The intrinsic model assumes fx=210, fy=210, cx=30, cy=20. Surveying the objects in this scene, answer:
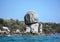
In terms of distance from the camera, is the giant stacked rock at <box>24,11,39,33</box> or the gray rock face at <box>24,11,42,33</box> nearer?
the giant stacked rock at <box>24,11,39,33</box>

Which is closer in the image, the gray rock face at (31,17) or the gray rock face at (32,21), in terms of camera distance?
the gray rock face at (32,21)

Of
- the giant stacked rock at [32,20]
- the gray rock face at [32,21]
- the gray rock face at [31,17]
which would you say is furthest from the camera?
the gray rock face at [31,17]

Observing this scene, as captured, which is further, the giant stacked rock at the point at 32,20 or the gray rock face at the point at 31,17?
the gray rock face at the point at 31,17

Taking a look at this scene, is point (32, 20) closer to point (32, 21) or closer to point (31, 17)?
point (32, 21)

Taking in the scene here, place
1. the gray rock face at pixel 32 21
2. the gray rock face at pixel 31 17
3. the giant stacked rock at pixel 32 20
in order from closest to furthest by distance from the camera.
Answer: the giant stacked rock at pixel 32 20, the gray rock face at pixel 32 21, the gray rock face at pixel 31 17

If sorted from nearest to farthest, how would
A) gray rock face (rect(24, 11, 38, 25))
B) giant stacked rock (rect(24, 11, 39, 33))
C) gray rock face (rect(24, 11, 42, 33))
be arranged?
giant stacked rock (rect(24, 11, 39, 33))
gray rock face (rect(24, 11, 42, 33))
gray rock face (rect(24, 11, 38, 25))

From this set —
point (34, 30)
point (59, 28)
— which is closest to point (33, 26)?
point (34, 30)

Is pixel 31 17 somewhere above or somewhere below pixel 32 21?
above

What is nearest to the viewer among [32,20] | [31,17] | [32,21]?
[32,21]

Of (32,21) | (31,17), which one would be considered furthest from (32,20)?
(31,17)

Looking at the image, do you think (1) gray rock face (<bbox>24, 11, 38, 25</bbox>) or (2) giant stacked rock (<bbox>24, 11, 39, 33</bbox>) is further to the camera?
(1) gray rock face (<bbox>24, 11, 38, 25</bbox>)

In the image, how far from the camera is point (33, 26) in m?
64.9

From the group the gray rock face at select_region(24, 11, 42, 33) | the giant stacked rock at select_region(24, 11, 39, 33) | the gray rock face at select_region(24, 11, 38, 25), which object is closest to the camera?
the giant stacked rock at select_region(24, 11, 39, 33)

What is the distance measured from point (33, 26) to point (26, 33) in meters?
5.21
